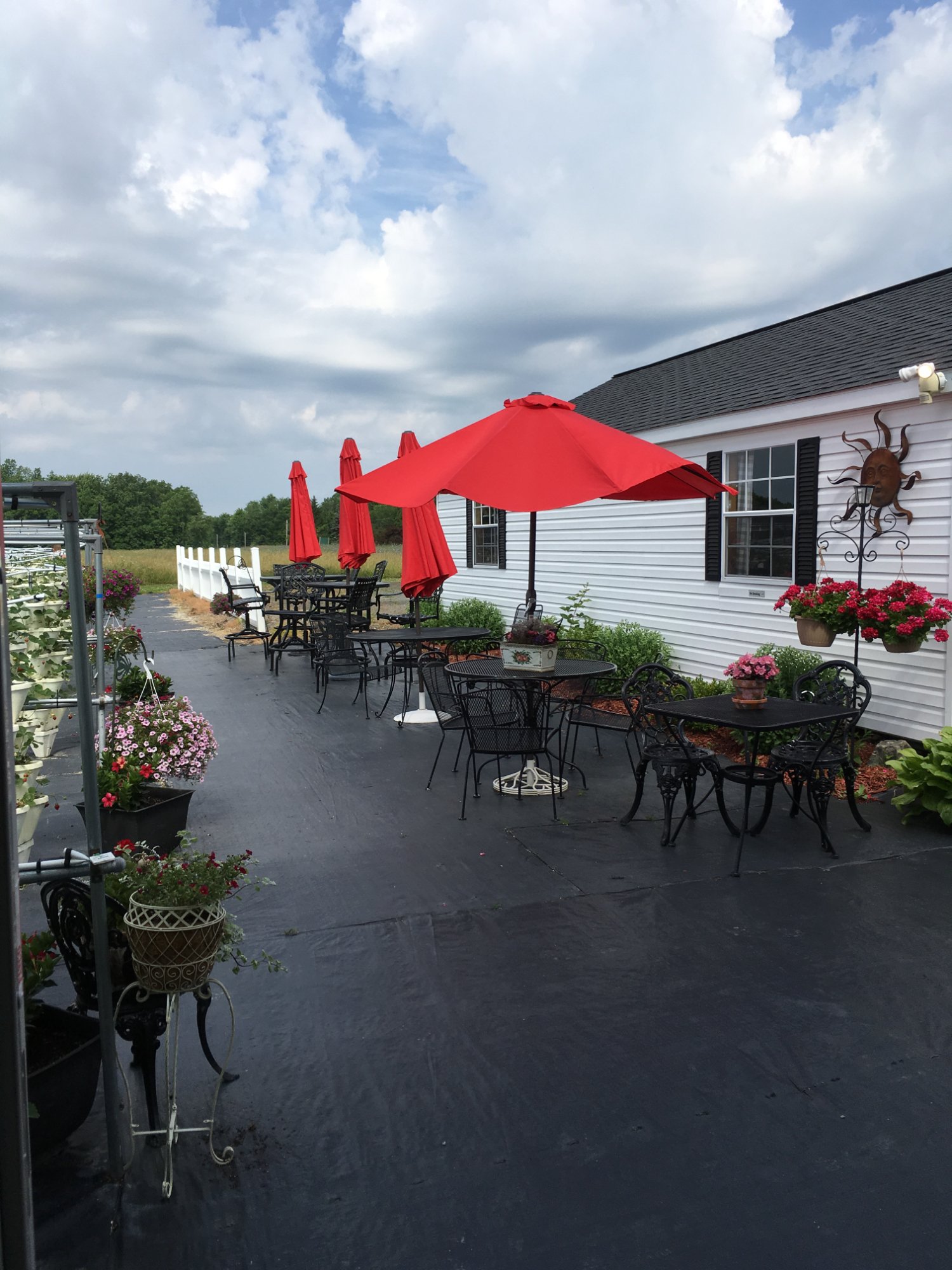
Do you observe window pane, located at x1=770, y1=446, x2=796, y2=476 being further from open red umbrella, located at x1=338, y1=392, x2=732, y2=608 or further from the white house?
open red umbrella, located at x1=338, y1=392, x2=732, y2=608

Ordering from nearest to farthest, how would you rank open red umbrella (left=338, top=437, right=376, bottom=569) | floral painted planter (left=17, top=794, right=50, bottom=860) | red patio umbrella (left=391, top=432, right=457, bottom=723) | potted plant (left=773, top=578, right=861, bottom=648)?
1. floral painted planter (left=17, top=794, right=50, bottom=860)
2. potted plant (left=773, top=578, right=861, bottom=648)
3. red patio umbrella (left=391, top=432, right=457, bottom=723)
4. open red umbrella (left=338, top=437, right=376, bottom=569)

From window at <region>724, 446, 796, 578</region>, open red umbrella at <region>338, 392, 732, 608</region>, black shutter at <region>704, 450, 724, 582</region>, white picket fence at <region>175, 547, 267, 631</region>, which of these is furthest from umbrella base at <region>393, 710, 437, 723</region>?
white picket fence at <region>175, 547, 267, 631</region>

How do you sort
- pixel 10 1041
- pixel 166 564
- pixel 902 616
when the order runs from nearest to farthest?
pixel 10 1041 → pixel 902 616 → pixel 166 564

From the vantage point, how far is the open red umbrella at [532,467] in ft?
16.0

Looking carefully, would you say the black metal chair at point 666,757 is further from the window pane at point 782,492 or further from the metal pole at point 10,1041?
the metal pole at point 10,1041

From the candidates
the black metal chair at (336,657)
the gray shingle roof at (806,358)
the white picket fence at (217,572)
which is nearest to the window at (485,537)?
the gray shingle roof at (806,358)

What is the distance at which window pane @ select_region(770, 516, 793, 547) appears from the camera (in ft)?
25.0

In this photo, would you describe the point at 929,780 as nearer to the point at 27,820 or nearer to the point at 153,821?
the point at 153,821

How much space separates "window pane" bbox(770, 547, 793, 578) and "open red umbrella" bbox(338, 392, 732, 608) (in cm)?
219

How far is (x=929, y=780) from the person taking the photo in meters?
5.10

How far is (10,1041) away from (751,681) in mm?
4389

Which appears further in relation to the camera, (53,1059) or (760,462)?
(760,462)

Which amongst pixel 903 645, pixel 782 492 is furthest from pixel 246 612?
pixel 903 645

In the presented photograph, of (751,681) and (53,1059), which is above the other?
(751,681)
